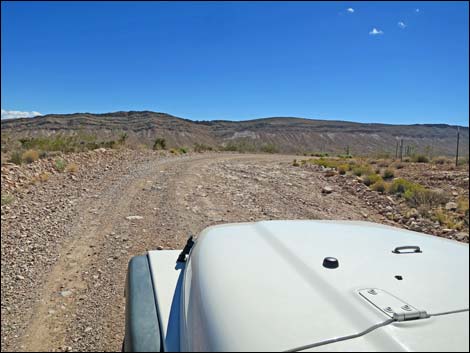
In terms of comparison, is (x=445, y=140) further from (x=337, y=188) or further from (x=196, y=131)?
(x=337, y=188)

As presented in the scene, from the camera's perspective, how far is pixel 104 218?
6391 millimetres

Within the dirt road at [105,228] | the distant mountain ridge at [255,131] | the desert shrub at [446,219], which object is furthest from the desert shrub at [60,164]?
the distant mountain ridge at [255,131]

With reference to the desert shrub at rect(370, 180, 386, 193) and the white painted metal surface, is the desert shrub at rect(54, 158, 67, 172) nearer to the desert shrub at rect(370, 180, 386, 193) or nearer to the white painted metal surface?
the desert shrub at rect(370, 180, 386, 193)

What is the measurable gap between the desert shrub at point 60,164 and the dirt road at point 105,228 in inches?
43.8

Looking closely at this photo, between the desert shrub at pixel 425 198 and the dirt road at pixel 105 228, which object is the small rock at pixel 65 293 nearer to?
the dirt road at pixel 105 228

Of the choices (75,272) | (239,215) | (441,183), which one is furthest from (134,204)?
(441,183)

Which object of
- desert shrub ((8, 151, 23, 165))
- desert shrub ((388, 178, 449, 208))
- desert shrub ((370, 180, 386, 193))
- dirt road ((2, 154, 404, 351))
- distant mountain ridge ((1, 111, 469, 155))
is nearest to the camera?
dirt road ((2, 154, 404, 351))

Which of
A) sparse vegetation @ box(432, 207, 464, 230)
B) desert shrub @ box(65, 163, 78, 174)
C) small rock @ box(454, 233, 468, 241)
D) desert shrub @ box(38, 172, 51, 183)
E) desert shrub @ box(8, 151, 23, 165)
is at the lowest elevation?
small rock @ box(454, 233, 468, 241)

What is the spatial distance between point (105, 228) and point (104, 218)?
0.56 meters

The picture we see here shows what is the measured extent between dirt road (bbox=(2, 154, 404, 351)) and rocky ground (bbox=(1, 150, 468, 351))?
0.01m

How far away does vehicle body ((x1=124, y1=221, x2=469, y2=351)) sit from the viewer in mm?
1029

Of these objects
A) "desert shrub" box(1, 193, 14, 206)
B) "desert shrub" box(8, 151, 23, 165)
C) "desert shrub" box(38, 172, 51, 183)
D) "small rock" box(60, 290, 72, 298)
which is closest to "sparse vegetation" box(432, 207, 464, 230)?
"small rock" box(60, 290, 72, 298)

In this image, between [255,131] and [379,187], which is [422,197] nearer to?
[379,187]

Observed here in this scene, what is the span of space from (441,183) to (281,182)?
463 centimetres
